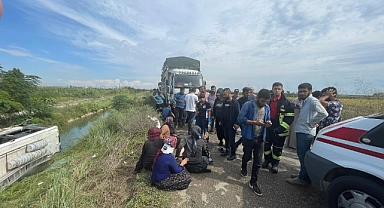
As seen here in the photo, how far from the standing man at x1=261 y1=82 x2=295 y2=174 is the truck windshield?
22.9 ft

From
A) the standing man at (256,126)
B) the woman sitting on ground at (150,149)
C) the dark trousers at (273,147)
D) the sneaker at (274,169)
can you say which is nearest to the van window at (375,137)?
the standing man at (256,126)

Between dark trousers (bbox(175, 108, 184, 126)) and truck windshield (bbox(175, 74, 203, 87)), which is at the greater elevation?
truck windshield (bbox(175, 74, 203, 87))

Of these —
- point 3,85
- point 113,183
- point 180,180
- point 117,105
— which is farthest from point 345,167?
point 117,105

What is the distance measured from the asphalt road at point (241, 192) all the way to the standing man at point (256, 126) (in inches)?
8.5

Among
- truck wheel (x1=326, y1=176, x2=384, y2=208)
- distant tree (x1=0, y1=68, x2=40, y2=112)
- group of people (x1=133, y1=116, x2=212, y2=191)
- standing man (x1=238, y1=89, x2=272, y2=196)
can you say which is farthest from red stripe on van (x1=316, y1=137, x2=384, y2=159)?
distant tree (x1=0, y1=68, x2=40, y2=112)

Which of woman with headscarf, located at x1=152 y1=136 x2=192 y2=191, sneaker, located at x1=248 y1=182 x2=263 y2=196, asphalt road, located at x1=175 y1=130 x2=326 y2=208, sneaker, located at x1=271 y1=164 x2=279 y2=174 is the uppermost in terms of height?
woman with headscarf, located at x1=152 y1=136 x2=192 y2=191

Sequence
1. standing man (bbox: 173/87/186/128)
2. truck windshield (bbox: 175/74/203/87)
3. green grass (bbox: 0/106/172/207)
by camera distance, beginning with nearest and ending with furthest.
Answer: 1. green grass (bbox: 0/106/172/207)
2. standing man (bbox: 173/87/186/128)
3. truck windshield (bbox: 175/74/203/87)

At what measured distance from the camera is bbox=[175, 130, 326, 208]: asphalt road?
9.18ft

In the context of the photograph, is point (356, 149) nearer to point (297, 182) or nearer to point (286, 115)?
point (286, 115)

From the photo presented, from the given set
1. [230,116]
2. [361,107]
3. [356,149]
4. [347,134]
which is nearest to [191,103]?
[230,116]

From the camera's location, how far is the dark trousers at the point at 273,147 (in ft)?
11.8

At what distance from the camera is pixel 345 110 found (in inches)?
237

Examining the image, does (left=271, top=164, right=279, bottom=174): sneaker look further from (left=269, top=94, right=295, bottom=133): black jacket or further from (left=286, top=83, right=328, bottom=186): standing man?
(left=269, top=94, right=295, bottom=133): black jacket

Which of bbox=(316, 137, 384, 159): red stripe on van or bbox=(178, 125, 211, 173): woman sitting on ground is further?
bbox=(178, 125, 211, 173): woman sitting on ground
